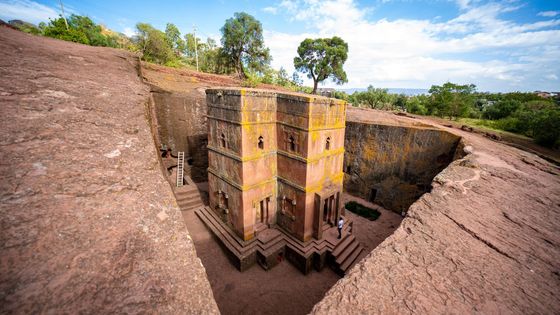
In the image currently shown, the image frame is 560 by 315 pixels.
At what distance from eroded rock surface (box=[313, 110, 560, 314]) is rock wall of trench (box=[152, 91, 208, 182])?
14378 millimetres

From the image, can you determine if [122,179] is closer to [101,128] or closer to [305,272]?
[101,128]

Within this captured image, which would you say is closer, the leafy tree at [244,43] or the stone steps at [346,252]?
the stone steps at [346,252]

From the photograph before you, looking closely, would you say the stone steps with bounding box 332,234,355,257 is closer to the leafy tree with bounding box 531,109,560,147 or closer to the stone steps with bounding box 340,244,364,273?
the stone steps with bounding box 340,244,364,273

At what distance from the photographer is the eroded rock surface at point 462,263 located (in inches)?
88.0

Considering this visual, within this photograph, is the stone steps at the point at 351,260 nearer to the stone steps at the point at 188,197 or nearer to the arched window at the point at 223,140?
the arched window at the point at 223,140

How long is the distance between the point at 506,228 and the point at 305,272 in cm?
744

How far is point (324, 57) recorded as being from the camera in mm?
26891

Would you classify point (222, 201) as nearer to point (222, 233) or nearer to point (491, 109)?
point (222, 233)

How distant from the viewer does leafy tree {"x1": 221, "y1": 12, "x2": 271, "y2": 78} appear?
23.0m

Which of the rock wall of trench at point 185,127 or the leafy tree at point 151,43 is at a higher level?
the leafy tree at point 151,43

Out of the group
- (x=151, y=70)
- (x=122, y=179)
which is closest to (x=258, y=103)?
(x=122, y=179)

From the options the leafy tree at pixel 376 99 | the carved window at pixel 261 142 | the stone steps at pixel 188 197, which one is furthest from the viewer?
the leafy tree at pixel 376 99

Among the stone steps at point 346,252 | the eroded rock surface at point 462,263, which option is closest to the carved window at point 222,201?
the stone steps at point 346,252

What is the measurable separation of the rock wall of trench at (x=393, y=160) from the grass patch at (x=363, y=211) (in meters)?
1.27
